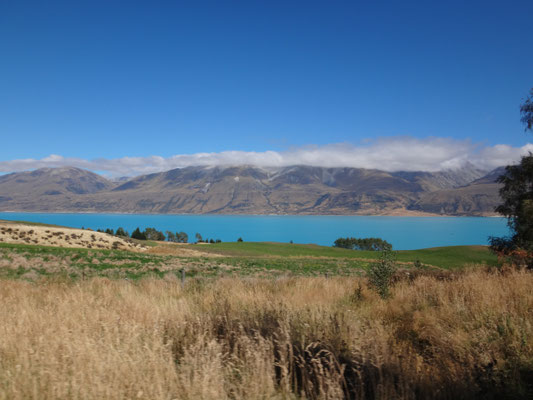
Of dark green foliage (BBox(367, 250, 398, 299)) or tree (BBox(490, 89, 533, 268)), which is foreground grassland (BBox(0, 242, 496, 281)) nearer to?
tree (BBox(490, 89, 533, 268))

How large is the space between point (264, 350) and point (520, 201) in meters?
26.1

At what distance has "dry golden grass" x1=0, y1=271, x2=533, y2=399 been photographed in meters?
3.59

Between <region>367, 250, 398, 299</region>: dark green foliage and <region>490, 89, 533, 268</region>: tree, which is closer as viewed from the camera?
<region>367, 250, 398, 299</region>: dark green foliage

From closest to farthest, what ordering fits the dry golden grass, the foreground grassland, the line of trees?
1. the dry golden grass
2. the foreground grassland
3. the line of trees

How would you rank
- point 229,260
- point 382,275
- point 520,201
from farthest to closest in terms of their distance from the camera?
1. point 229,260
2. point 520,201
3. point 382,275

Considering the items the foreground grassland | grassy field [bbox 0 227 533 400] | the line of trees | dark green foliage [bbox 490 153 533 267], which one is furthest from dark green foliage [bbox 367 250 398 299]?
the line of trees

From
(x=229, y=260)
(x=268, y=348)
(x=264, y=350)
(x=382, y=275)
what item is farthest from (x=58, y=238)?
(x=264, y=350)

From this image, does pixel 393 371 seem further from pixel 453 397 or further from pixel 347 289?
pixel 347 289

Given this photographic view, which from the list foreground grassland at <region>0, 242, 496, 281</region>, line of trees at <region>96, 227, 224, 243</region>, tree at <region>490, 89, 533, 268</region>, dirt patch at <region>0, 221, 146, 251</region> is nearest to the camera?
tree at <region>490, 89, 533, 268</region>

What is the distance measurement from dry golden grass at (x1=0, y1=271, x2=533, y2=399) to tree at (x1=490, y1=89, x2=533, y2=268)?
697 inches

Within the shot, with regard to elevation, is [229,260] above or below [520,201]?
below

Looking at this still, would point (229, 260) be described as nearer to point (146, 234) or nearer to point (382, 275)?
point (382, 275)

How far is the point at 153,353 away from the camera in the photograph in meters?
4.07

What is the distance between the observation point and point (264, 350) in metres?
4.05
